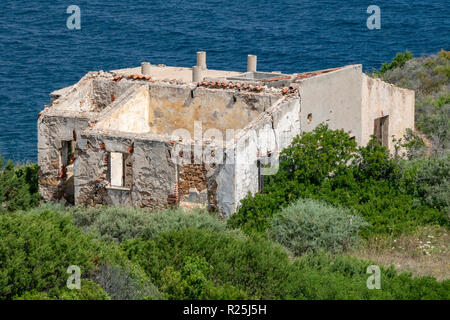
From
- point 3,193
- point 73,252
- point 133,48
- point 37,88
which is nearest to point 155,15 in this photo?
point 133,48

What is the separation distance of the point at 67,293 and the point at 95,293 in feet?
1.82

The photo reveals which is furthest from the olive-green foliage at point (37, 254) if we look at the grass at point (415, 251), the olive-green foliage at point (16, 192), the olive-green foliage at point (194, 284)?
the olive-green foliage at point (16, 192)

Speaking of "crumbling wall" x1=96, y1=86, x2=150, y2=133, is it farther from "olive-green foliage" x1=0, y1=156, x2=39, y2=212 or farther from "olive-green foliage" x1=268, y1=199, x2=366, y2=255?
"olive-green foliage" x1=268, y1=199, x2=366, y2=255

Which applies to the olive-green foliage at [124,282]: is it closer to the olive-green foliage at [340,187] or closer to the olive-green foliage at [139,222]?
the olive-green foliage at [139,222]

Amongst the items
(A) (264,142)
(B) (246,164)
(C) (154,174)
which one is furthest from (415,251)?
(C) (154,174)

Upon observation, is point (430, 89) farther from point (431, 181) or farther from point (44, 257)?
point (44, 257)

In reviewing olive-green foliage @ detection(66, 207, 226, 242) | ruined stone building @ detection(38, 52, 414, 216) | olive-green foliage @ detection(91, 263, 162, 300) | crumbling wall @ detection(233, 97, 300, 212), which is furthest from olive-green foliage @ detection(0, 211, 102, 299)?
crumbling wall @ detection(233, 97, 300, 212)

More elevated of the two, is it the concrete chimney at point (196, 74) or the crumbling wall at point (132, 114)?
the concrete chimney at point (196, 74)

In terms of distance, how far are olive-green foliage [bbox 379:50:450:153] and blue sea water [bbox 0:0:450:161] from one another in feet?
73.5

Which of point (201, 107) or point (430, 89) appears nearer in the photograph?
point (201, 107)

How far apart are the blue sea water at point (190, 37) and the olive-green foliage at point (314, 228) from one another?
36.5m

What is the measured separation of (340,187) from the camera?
2195cm

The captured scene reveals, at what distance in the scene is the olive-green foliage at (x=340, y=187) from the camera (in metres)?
Result: 20.4

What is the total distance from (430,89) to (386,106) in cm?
1126
